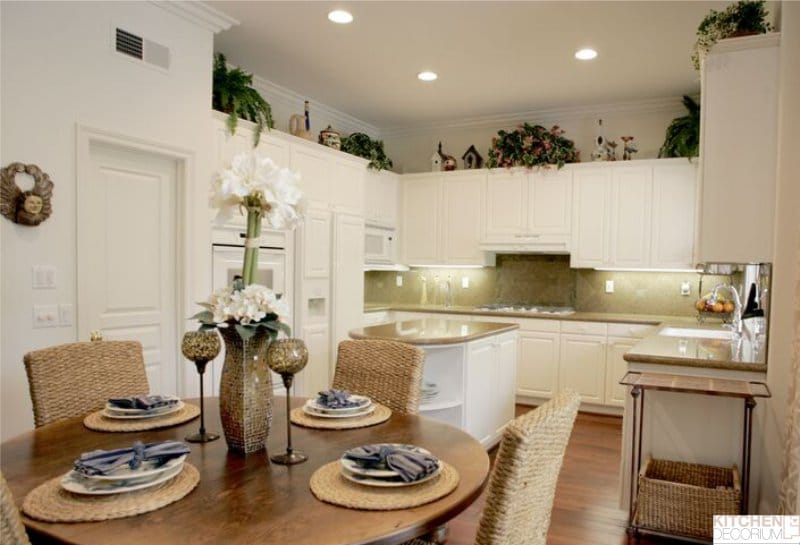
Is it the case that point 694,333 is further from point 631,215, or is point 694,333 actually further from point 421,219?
point 421,219

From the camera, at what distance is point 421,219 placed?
6.18 meters

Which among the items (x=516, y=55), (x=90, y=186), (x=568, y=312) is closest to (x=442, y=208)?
(x=568, y=312)

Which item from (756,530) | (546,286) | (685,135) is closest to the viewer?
(756,530)

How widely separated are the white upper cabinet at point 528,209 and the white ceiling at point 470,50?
0.70m

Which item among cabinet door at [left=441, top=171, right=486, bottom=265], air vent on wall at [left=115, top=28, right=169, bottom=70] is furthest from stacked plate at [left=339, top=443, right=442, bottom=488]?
cabinet door at [left=441, top=171, right=486, bottom=265]

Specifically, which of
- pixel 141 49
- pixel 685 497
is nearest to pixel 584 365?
pixel 685 497

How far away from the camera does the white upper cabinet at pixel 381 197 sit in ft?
18.8

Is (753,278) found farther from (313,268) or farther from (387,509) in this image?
(387,509)

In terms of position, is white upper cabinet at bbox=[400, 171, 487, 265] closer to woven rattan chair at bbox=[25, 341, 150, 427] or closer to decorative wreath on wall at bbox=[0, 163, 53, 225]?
decorative wreath on wall at bbox=[0, 163, 53, 225]

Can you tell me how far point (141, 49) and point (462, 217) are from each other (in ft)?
11.5

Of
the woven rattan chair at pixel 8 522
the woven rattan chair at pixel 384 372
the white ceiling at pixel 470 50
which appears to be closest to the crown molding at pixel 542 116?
the white ceiling at pixel 470 50

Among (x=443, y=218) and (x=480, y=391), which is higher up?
(x=443, y=218)

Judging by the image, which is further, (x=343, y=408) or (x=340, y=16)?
(x=340, y=16)

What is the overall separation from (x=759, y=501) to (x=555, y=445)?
215 cm
